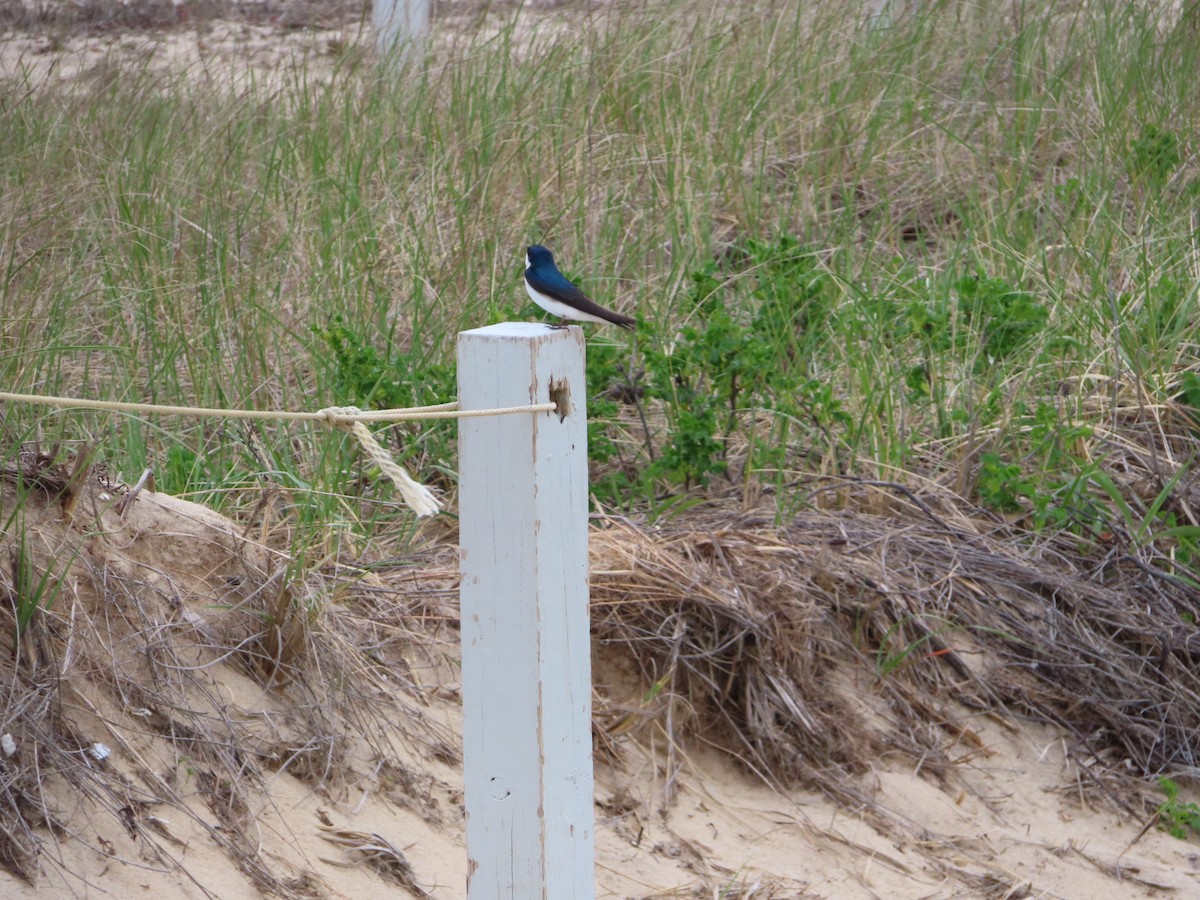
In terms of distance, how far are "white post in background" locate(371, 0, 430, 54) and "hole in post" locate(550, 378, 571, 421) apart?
14.6 feet

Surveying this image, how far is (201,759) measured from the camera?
2344 millimetres

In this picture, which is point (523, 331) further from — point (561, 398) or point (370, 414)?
point (370, 414)

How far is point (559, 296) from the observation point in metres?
2.40

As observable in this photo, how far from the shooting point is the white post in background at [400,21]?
5.87m

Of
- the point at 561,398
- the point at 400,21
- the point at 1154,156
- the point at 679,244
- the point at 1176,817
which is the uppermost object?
the point at 400,21

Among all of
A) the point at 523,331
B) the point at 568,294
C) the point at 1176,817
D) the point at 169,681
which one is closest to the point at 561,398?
the point at 523,331

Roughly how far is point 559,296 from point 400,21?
407cm

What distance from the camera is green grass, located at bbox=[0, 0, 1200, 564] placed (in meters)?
3.71

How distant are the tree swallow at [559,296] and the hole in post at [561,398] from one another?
615mm

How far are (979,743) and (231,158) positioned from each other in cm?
328

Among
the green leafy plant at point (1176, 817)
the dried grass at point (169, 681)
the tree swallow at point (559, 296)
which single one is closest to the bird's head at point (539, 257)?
the tree swallow at point (559, 296)

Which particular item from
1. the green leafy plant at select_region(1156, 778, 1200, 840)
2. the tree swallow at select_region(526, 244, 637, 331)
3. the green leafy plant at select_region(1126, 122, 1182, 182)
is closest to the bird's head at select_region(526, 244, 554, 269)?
the tree swallow at select_region(526, 244, 637, 331)

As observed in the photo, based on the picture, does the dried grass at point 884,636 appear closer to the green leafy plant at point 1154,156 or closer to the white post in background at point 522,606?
the white post in background at point 522,606

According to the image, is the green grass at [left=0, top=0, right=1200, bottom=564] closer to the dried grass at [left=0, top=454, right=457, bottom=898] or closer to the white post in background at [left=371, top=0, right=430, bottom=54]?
the white post in background at [left=371, top=0, right=430, bottom=54]
